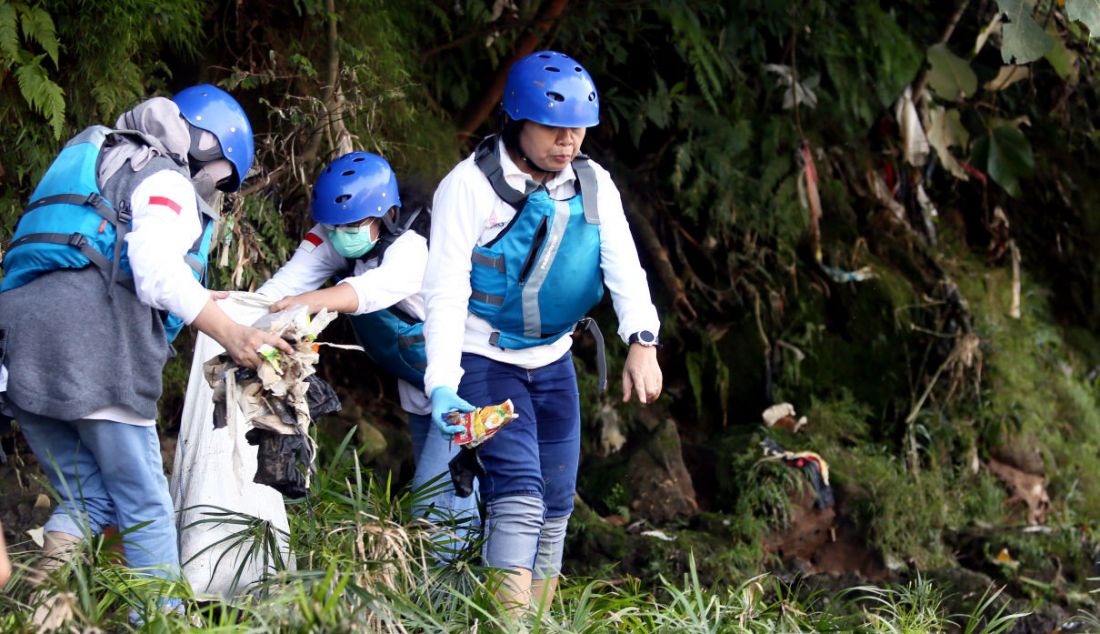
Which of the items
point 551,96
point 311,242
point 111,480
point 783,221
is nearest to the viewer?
point 111,480

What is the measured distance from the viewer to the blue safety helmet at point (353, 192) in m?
4.88

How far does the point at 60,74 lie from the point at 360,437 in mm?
2199

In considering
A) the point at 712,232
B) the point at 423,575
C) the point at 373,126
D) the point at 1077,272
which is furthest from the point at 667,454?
the point at 1077,272

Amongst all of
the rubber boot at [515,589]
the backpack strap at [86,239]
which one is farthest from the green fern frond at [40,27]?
the rubber boot at [515,589]

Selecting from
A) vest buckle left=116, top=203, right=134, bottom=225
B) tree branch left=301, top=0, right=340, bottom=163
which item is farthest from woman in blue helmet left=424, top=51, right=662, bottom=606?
tree branch left=301, top=0, right=340, bottom=163

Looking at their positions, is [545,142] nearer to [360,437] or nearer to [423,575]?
[423,575]

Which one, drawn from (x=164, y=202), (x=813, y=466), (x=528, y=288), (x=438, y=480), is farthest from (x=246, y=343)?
(x=813, y=466)

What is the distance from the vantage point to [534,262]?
4.32 meters

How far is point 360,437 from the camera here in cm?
638

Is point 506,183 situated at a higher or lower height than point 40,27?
lower

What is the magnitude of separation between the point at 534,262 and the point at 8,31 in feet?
7.49

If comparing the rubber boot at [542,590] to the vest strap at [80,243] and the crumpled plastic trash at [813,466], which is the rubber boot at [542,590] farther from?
the crumpled plastic trash at [813,466]

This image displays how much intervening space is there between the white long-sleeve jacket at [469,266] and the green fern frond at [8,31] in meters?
1.87

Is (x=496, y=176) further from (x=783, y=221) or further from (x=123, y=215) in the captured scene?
(x=783, y=221)
